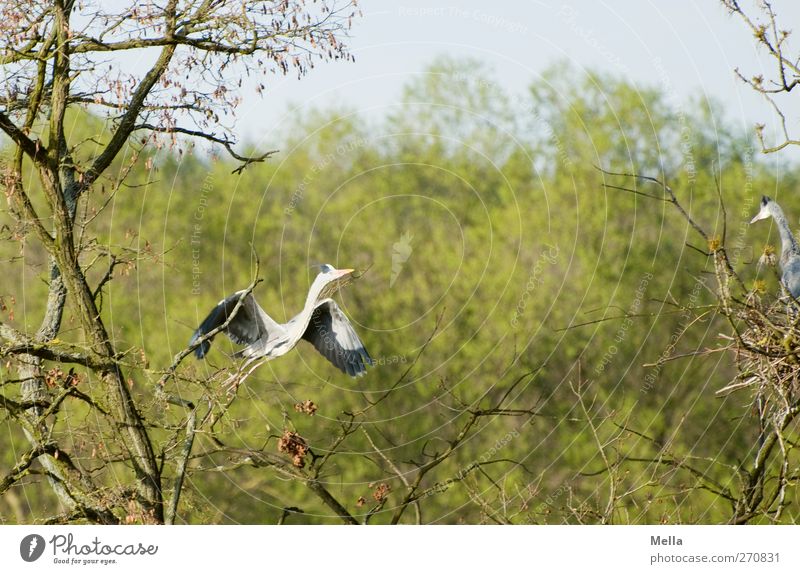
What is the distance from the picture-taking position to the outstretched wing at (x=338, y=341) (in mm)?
7105

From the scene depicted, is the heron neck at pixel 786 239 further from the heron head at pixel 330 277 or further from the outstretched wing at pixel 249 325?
the outstretched wing at pixel 249 325

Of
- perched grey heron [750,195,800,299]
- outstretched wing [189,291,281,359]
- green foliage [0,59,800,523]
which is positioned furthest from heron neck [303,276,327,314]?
green foliage [0,59,800,523]

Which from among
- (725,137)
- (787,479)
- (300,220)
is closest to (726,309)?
(787,479)

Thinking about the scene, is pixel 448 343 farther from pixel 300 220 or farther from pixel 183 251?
pixel 183 251

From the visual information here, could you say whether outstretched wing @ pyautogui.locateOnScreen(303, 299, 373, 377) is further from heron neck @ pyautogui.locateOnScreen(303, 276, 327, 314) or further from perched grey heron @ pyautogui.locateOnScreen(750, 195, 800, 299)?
perched grey heron @ pyautogui.locateOnScreen(750, 195, 800, 299)

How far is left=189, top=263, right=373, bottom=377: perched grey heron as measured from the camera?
7.03 m

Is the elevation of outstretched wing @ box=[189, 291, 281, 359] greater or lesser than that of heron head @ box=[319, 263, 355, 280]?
lesser

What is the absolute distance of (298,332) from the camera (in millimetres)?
7113

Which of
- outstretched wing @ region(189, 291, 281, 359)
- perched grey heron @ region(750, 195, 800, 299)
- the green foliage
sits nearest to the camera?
perched grey heron @ region(750, 195, 800, 299)

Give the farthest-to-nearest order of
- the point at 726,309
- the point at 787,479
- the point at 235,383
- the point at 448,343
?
the point at 448,343 < the point at 235,383 < the point at 787,479 < the point at 726,309

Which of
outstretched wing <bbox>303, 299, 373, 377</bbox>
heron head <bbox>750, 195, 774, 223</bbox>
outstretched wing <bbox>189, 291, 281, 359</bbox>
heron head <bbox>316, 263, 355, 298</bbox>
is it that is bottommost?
outstretched wing <bbox>303, 299, 373, 377</bbox>

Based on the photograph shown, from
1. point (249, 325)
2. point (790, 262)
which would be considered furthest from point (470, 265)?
point (790, 262)

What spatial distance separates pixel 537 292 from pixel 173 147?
9.91m

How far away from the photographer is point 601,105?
629 inches
